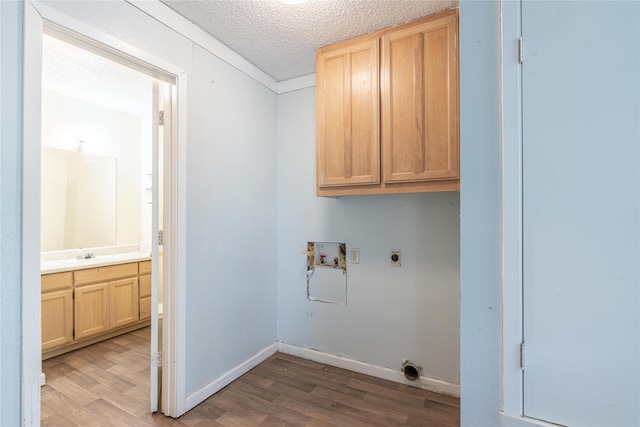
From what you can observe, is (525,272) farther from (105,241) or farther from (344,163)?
(105,241)

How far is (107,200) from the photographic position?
352 centimetres

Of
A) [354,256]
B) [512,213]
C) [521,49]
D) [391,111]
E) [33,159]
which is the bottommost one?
[354,256]

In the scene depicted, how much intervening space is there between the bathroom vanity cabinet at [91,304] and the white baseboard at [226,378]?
1.71 m

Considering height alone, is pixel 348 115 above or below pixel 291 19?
below

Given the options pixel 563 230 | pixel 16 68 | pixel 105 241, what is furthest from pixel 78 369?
pixel 563 230

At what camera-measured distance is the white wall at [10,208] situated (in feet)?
3.63

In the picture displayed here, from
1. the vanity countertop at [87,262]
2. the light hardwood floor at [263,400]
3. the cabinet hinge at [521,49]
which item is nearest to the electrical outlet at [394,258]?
the light hardwood floor at [263,400]

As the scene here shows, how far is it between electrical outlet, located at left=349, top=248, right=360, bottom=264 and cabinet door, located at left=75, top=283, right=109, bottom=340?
267 centimetres

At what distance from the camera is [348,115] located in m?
2.01

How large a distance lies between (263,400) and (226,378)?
37 cm

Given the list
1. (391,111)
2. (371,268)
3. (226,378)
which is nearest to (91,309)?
(226,378)

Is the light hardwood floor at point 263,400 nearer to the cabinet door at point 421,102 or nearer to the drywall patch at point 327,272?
the drywall patch at point 327,272

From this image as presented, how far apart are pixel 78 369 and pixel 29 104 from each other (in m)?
2.40

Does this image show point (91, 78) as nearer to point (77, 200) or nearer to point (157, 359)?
point (77, 200)
